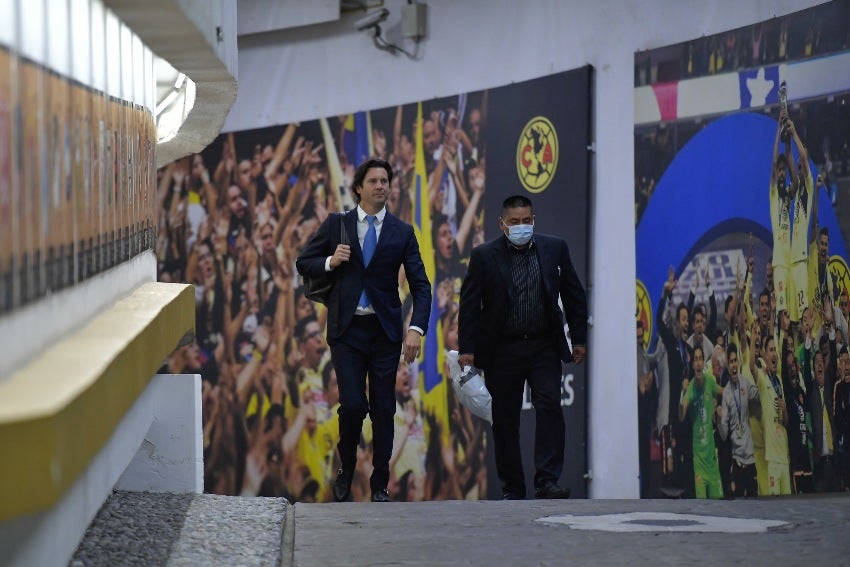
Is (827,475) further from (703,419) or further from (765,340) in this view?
(703,419)

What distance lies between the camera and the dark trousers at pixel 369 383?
29.1 feet

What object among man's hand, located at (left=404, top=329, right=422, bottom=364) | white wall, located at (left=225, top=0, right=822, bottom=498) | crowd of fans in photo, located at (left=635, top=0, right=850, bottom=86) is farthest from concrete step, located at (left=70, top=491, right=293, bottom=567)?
white wall, located at (left=225, top=0, right=822, bottom=498)

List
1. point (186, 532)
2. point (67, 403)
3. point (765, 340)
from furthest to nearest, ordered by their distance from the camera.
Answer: point (765, 340) → point (186, 532) → point (67, 403)

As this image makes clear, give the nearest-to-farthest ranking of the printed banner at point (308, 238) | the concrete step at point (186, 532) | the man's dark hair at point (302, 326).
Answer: the concrete step at point (186, 532) → the printed banner at point (308, 238) → the man's dark hair at point (302, 326)

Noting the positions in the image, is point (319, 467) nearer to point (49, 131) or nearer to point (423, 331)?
point (423, 331)

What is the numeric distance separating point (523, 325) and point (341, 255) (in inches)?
43.4

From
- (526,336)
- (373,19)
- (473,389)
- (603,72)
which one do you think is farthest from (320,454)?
(526,336)

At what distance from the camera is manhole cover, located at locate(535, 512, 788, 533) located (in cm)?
704

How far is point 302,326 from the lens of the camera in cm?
1569

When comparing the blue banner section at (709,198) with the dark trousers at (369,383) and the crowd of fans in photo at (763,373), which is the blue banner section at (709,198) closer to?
the crowd of fans in photo at (763,373)

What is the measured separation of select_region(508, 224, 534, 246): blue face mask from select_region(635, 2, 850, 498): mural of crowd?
4.58ft

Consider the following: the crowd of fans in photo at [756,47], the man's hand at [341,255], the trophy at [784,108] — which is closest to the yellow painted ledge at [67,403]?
the man's hand at [341,255]

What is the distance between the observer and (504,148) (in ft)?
41.8

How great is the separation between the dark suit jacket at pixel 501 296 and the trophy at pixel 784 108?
137 cm
